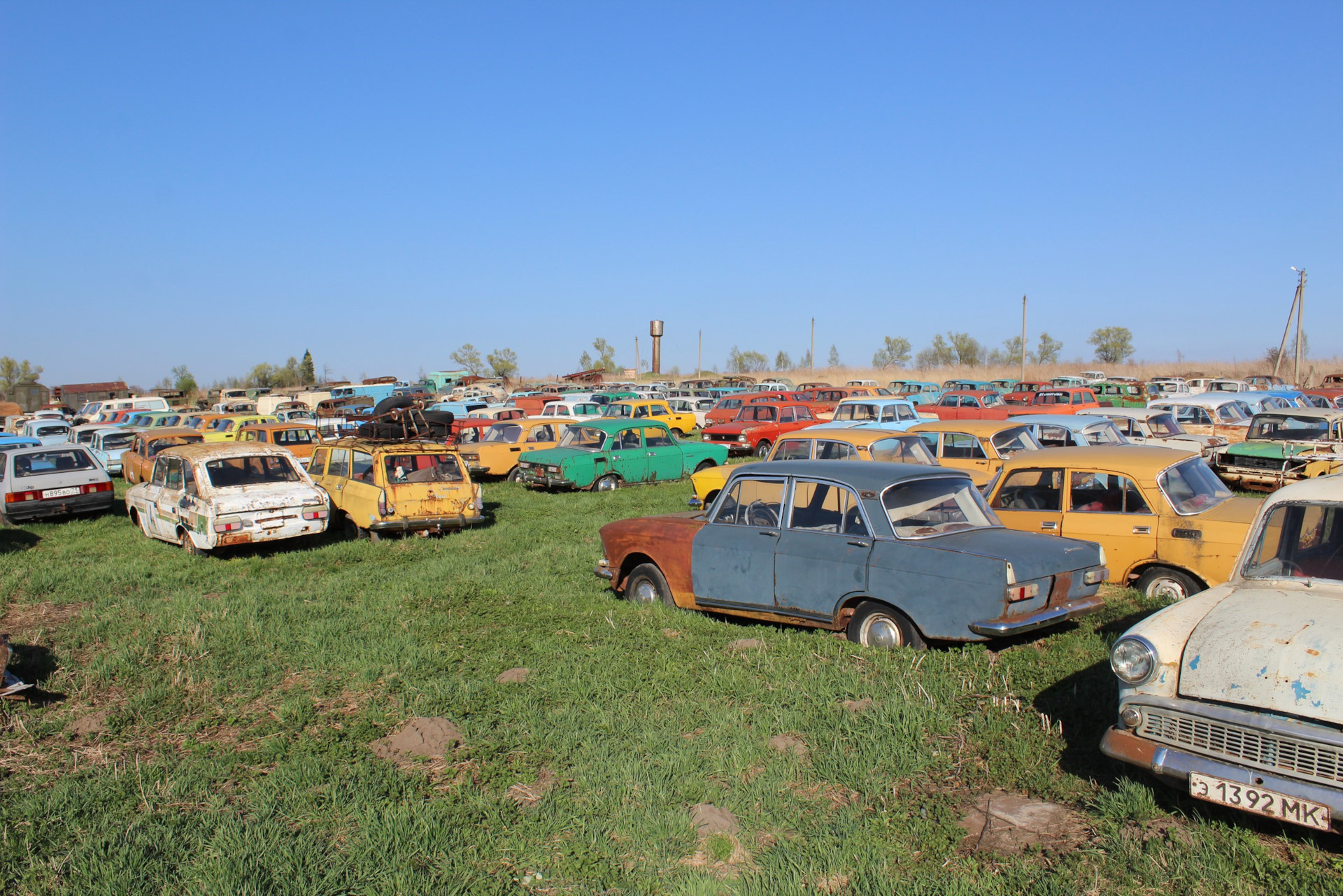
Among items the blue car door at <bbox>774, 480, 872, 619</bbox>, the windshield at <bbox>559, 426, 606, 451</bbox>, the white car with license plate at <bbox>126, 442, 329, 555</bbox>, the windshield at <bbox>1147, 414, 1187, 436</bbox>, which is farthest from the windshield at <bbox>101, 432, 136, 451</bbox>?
the windshield at <bbox>1147, 414, 1187, 436</bbox>

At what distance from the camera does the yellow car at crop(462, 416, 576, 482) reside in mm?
19703

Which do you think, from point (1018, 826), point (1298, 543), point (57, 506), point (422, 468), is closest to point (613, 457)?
point (422, 468)

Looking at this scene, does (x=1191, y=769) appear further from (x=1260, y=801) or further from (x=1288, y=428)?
(x=1288, y=428)

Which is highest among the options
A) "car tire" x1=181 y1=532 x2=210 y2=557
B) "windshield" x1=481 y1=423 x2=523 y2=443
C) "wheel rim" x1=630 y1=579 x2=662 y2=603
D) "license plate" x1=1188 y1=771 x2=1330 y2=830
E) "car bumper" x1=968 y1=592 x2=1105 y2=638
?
"windshield" x1=481 y1=423 x2=523 y2=443

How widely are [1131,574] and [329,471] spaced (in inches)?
462

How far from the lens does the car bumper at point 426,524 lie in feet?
40.9

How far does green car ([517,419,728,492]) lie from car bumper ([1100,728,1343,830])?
1368 centimetres

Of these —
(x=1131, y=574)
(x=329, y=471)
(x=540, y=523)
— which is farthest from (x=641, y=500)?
(x=1131, y=574)

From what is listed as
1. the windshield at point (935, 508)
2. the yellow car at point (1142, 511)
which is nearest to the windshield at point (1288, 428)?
the yellow car at point (1142, 511)

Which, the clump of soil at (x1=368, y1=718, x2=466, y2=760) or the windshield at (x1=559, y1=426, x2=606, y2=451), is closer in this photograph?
the clump of soil at (x1=368, y1=718, x2=466, y2=760)

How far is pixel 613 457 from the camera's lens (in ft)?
58.6

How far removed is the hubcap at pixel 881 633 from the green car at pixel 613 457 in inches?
440

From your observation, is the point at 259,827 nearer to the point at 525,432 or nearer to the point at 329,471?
the point at 329,471

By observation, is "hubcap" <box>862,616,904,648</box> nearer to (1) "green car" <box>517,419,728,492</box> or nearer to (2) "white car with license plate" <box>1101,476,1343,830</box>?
(2) "white car with license plate" <box>1101,476,1343,830</box>
